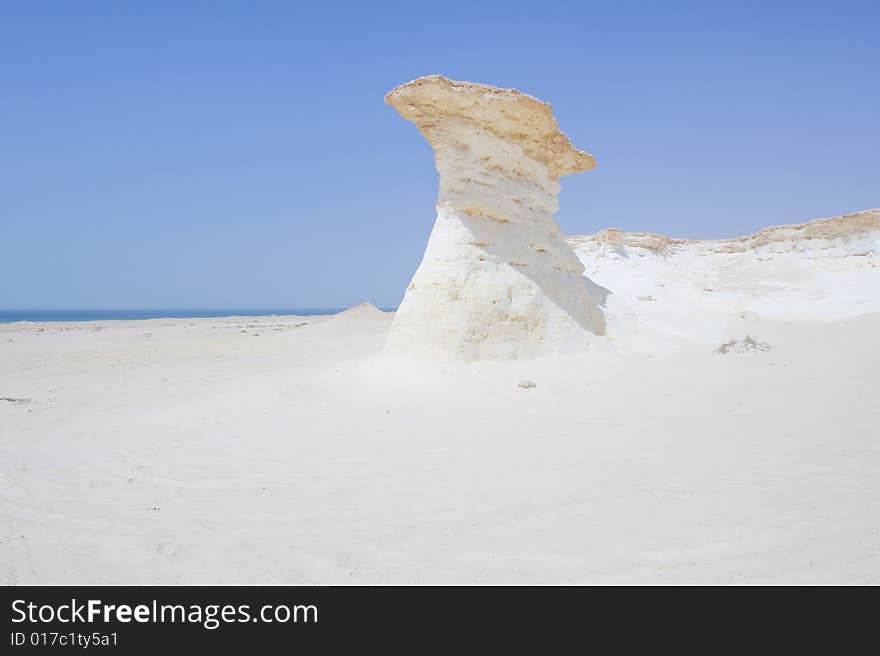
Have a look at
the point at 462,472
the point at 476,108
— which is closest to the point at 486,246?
the point at 476,108

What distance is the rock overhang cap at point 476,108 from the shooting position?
326 inches

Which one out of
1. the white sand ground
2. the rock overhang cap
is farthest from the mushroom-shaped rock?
the white sand ground

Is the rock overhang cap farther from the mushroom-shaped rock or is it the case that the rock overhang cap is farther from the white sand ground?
the white sand ground

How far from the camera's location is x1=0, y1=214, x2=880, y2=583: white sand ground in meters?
2.62

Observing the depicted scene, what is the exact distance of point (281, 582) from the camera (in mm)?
2529

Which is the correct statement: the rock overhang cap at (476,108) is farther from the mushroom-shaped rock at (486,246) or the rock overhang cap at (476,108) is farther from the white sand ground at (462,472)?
the white sand ground at (462,472)

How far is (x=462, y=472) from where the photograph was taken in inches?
155

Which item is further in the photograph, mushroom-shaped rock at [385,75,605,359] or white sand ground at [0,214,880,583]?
mushroom-shaped rock at [385,75,605,359]

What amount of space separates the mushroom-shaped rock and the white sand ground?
57 cm

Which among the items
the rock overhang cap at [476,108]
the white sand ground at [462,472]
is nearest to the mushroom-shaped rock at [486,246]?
the rock overhang cap at [476,108]

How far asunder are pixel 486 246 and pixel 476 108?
2148 millimetres

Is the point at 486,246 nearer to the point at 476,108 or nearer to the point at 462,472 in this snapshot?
the point at 476,108

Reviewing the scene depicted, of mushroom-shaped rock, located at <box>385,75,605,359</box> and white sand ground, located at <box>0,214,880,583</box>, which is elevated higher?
mushroom-shaped rock, located at <box>385,75,605,359</box>
